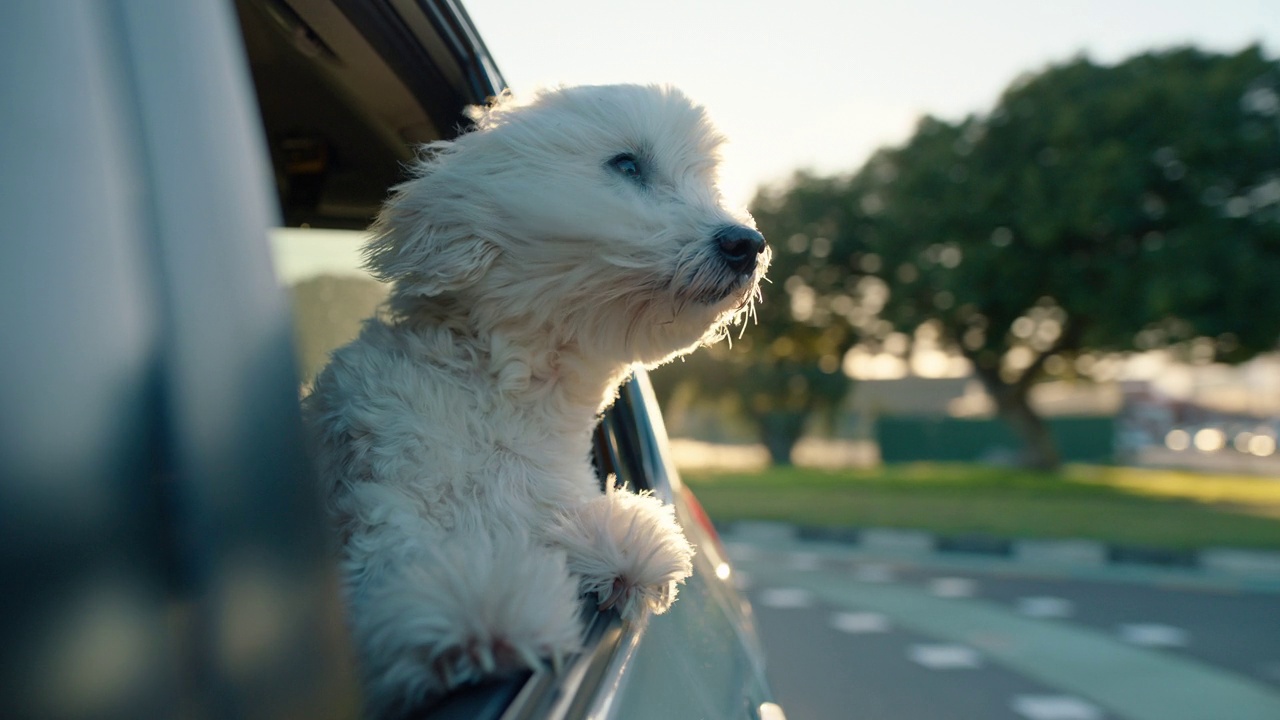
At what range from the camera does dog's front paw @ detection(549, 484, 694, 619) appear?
1147 millimetres

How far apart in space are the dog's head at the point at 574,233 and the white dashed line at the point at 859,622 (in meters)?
5.49

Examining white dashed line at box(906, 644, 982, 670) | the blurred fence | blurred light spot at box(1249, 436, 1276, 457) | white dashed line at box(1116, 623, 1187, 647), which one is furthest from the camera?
blurred light spot at box(1249, 436, 1276, 457)

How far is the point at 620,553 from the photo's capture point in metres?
1.16

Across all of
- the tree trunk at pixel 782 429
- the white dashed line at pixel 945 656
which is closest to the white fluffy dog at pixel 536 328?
the white dashed line at pixel 945 656

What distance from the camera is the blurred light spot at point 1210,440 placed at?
3672 centimetres

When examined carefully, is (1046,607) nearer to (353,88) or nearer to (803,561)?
(803,561)

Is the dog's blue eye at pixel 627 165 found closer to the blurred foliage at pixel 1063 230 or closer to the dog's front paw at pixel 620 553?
the dog's front paw at pixel 620 553

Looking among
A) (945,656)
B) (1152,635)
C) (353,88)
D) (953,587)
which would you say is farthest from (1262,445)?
(353,88)

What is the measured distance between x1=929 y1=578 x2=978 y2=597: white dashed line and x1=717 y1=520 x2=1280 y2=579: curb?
1.30 metres

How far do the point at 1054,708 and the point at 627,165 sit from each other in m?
4.36

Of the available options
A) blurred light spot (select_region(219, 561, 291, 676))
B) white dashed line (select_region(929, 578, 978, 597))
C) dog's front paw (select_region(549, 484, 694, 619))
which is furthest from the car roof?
white dashed line (select_region(929, 578, 978, 597))

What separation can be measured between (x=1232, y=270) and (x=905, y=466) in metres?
11.5

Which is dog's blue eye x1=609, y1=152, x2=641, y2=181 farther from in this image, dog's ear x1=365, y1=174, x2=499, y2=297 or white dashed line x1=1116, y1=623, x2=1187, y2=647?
white dashed line x1=1116, y1=623, x2=1187, y2=647

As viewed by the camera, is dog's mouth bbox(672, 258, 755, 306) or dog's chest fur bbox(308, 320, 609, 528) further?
dog's mouth bbox(672, 258, 755, 306)
